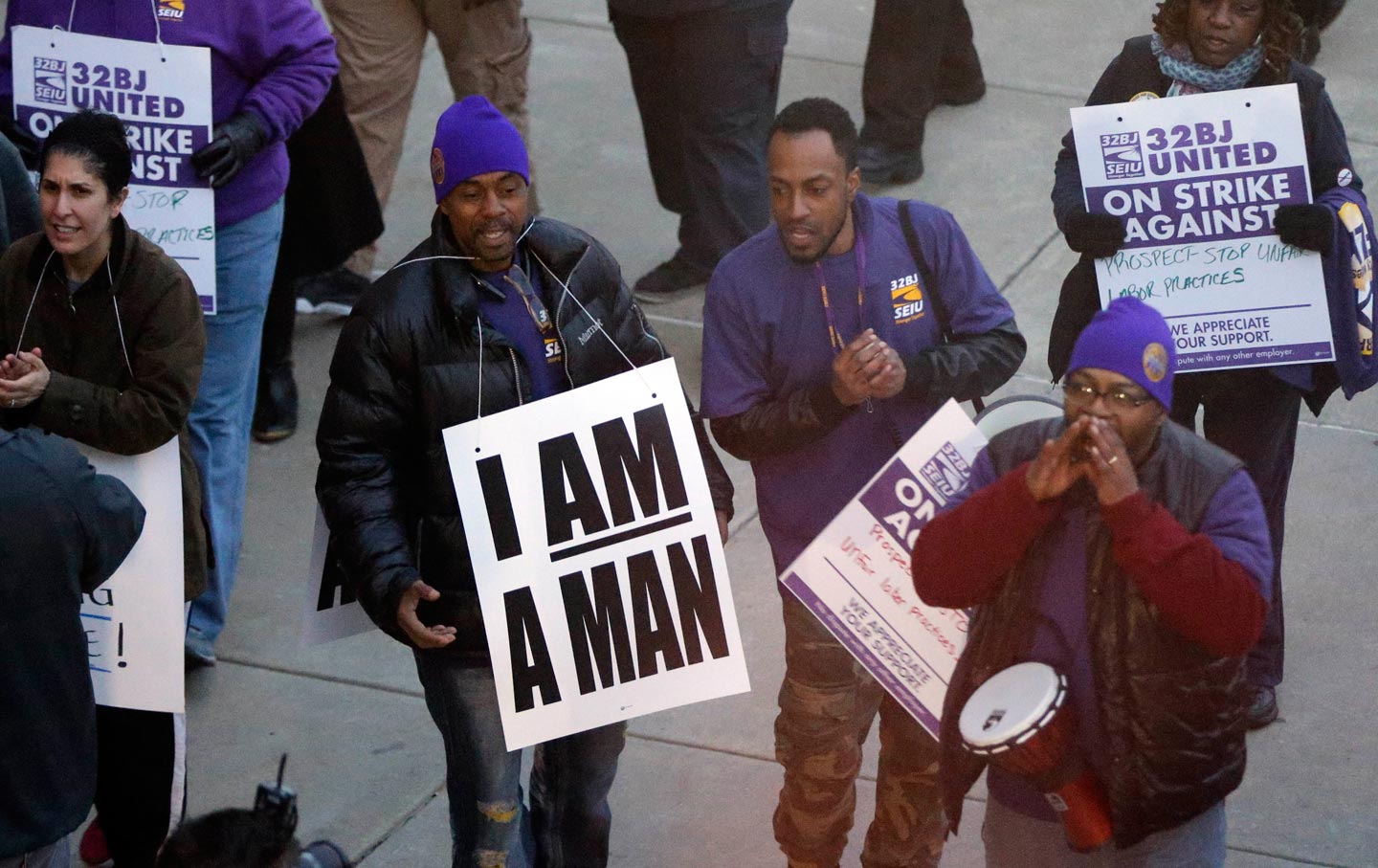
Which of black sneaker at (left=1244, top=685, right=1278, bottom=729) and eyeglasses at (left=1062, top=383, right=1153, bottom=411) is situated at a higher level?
eyeglasses at (left=1062, top=383, right=1153, bottom=411)

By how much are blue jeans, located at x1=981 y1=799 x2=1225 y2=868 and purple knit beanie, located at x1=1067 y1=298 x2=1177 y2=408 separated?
2.51 ft

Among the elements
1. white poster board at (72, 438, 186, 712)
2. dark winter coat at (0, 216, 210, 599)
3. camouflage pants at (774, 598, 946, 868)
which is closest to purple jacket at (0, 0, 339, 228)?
dark winter coat at (0, 216, 210, 599)

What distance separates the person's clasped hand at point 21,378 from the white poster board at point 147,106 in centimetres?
94

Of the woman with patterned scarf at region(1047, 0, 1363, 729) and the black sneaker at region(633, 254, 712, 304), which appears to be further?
the black sneaker at region(633, 254, 712, 304)

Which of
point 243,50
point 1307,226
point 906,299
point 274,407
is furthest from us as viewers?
point 274,407

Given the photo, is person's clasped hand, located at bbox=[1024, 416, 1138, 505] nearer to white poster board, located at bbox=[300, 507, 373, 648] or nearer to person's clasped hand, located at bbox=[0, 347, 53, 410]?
white poster board, located at bbox=[300, 507, 373, 648]

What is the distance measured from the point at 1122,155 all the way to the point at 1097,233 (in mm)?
203

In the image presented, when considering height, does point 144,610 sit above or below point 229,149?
below

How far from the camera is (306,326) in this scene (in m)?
7.69

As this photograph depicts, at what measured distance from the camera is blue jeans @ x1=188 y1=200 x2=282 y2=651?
546 cm

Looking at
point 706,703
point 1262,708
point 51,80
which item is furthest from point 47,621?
point 1262,708

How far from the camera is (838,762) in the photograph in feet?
14.0

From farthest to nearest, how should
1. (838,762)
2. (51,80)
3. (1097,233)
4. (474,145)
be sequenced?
(51,80) → (1097,233) → (838,762) → (474,145)

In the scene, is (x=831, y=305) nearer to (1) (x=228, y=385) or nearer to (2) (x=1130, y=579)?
(2) (x=1130, y=579)
